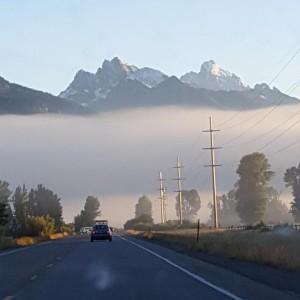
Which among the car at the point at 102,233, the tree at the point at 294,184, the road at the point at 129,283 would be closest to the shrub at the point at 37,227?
the car at the point at 102,233

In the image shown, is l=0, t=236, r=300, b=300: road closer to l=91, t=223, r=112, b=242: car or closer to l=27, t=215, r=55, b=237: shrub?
l=91, t=223, r=112, b=242: car

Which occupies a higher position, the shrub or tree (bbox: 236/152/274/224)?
tree (bbox: 236/152/274/224)

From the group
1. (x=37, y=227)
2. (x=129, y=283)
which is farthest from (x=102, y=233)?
(x=129, y=283)

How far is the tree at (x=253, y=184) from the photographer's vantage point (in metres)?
149

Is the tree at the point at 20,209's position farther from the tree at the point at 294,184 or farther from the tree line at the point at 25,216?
the tree at the point at 294,184

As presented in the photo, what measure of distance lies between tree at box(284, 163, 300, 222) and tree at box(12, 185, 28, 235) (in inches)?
1983

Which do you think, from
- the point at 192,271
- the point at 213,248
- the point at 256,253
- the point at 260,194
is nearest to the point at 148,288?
the point at 192,271

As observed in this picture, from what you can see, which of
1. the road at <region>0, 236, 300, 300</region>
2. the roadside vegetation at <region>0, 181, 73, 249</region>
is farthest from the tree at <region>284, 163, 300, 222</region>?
the road at <region>0, 236, 300, 300</region>

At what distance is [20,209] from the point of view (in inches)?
6107

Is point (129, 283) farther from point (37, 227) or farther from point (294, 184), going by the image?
point (294, 184)

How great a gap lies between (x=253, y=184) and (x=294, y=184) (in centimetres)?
2144

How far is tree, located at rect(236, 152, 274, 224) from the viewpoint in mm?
148750

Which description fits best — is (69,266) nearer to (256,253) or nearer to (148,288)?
(256,253)

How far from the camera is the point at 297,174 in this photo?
551 feet
